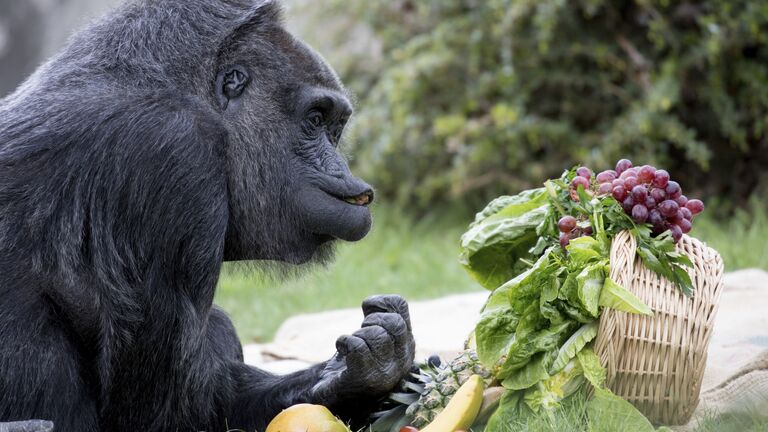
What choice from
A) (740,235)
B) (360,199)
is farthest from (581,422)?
(740,235)

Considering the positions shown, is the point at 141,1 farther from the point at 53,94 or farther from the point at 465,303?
the point at 465,303

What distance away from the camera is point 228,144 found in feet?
11.3

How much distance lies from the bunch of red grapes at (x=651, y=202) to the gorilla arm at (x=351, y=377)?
707 mm

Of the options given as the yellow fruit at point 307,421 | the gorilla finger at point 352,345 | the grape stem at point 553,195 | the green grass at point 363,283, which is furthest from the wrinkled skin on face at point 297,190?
the green grass at point 363,283

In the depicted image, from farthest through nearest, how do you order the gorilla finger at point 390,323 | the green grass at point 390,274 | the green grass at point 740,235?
the green grass at point 390,274 → the green grass at point 740,235 → the gorilla finger at point 390,323

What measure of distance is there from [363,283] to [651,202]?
4.74 meters

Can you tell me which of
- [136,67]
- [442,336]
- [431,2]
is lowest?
[442,336]

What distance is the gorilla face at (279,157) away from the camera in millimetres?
Result: 3590

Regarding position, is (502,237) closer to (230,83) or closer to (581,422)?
Answer: (581,422)

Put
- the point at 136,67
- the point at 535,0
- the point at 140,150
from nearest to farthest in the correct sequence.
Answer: the point at 140,150 < the point at 136,67 < the point at 535,0

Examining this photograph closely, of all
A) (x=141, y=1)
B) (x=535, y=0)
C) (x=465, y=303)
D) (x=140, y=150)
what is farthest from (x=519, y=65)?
(x=140, y=150)

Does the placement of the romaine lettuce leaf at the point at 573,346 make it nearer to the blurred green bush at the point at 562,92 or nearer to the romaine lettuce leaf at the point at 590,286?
the romaine lettuce leaf at the point at 590,286

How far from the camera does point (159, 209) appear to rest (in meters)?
3.22

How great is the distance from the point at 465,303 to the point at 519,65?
330 cm
